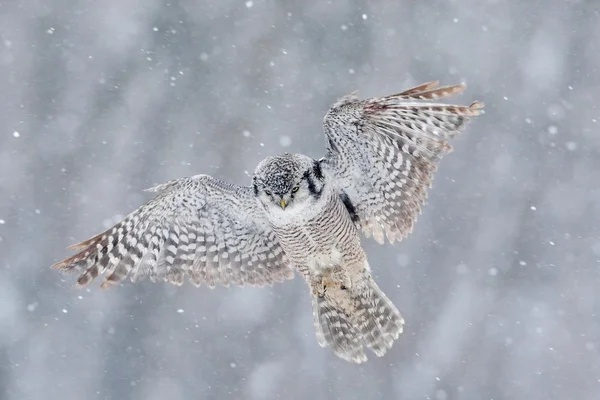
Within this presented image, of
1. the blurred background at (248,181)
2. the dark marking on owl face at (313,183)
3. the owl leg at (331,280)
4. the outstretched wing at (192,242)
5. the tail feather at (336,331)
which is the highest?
the dark marking on owl face at (313,183)

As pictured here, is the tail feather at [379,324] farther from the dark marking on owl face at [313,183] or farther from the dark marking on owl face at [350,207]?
the dark marking on owl face at [313,183]

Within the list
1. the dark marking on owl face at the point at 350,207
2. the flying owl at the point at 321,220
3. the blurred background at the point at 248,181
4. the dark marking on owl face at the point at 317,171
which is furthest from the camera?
the blurred background at the point at 248,181

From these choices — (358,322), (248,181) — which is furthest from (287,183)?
(248,181)

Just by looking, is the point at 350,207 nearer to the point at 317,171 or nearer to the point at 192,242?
the point at 317,171

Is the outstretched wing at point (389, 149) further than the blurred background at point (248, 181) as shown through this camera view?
No

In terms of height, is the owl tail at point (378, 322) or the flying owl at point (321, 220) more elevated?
the flying owl at point (321, 220)

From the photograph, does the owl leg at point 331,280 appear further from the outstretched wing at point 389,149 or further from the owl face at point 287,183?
the owl face at point 287,183

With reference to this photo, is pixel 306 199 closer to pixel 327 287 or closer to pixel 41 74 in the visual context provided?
pixel 327 287

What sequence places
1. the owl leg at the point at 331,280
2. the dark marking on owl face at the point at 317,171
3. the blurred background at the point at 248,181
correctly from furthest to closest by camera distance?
the blurred background at the point at 248,181, the owl leg at the point at 331,280, the dark marking on owl face at the point at 317,171

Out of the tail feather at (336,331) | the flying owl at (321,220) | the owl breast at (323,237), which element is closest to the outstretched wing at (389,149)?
the flying owl at (321,220)
